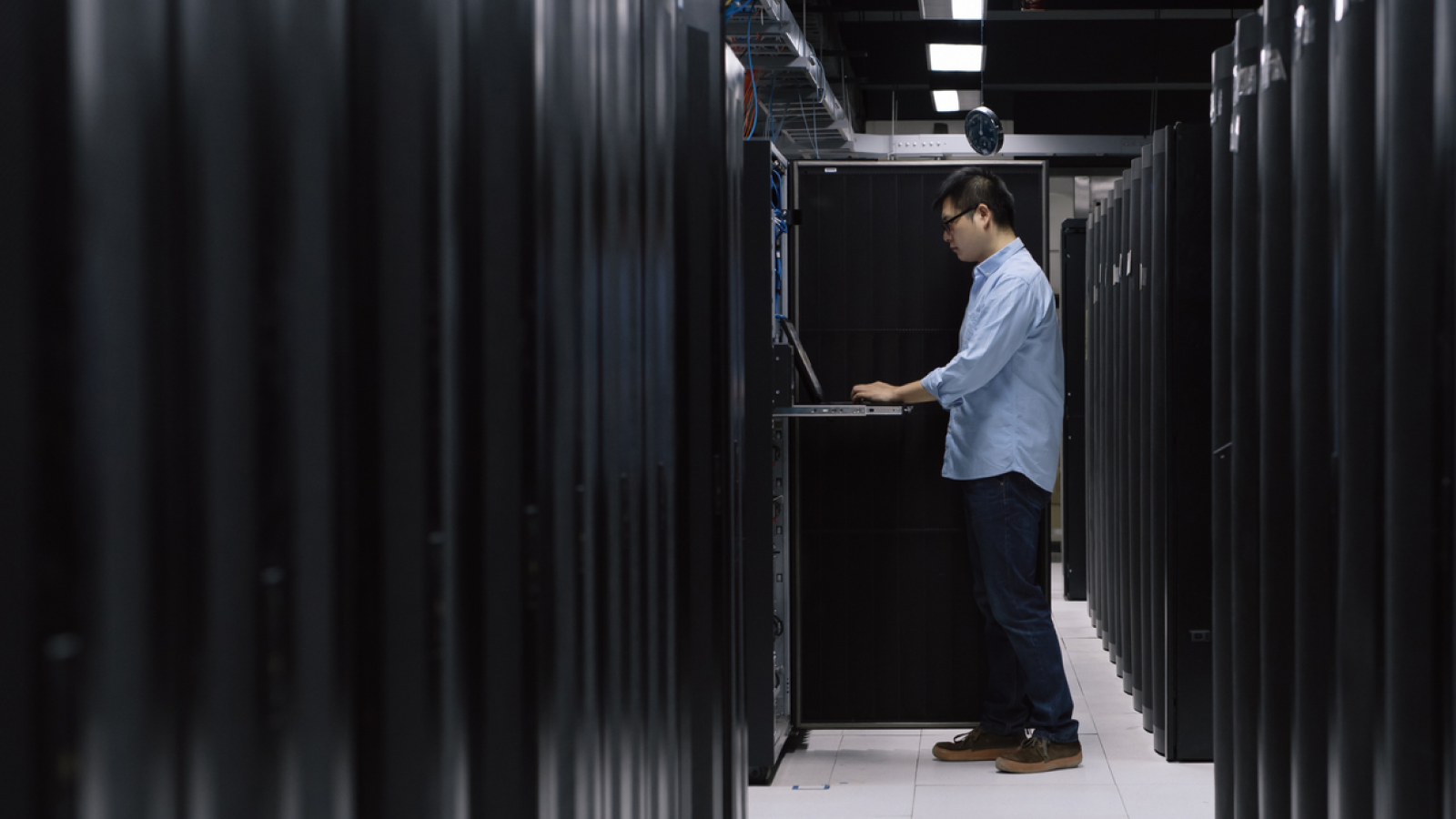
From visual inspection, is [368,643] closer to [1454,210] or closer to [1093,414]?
[1454,210]

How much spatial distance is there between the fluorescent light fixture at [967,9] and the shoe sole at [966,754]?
3494mm

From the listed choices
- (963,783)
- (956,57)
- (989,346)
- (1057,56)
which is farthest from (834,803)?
(956,57)

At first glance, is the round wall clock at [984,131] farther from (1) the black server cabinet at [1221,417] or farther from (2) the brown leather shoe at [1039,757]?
(2) the brown leather shoe at [1039,757]

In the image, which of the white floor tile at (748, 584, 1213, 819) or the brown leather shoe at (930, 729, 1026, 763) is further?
the brown leather shoe at (930, 729, 1026, 763)

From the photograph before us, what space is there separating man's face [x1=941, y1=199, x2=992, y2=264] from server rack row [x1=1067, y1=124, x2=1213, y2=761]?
51 cm

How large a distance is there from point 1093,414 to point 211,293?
5149 millimetres

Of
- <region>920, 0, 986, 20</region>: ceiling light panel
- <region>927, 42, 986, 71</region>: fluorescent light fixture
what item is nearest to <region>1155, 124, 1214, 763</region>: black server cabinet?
<region>920, 0, 986, 20</region>: ceiling light panel

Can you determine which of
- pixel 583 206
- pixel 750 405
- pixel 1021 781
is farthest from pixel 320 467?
pixel 1021 781

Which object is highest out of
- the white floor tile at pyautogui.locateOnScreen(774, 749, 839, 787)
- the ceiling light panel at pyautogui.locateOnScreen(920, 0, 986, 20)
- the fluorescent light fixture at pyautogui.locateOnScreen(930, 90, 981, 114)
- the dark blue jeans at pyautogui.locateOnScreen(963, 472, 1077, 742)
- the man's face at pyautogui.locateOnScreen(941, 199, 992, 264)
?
the fluorescent light fixture at pyautogui.locateOnScreen(930, 90, 981, 114)

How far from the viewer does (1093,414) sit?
549cm

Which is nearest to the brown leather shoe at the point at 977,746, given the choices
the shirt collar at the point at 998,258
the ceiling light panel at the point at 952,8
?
the shirt collar at the point at 998,258

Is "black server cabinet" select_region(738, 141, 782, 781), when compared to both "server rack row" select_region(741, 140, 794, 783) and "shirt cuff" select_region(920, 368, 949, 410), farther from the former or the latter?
"shirt cuff" select_region(920, 368, 949, 410)

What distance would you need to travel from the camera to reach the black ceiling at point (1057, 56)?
6.30 meters

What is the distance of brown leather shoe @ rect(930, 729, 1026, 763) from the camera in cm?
352
